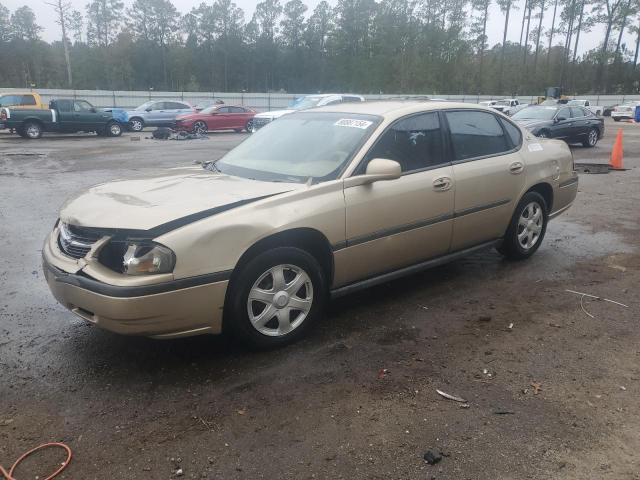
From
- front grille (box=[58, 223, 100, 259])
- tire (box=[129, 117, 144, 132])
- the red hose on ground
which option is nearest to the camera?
the red hose on ground

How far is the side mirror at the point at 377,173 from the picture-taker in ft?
12.6

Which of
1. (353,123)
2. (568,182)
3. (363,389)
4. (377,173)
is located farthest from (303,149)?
(568,182)

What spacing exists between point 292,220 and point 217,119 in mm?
23186

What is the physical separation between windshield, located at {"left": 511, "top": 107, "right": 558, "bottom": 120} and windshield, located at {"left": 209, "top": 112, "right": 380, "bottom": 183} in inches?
560

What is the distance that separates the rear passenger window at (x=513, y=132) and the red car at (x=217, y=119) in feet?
67.7

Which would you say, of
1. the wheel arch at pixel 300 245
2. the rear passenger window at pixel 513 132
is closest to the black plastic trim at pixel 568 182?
the rear passenger window at pixel 513 132

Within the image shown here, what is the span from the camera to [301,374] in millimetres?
3367

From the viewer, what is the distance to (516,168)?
521 centimetres

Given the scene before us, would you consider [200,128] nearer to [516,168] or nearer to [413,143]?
[516,168]

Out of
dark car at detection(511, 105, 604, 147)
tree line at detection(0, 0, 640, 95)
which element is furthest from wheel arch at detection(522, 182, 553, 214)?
tree line at detection(0, 0, 640, 95)

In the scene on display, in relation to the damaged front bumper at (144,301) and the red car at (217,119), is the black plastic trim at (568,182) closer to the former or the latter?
the damaged front bumper at (144,301)

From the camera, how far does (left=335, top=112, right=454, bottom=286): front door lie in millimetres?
3939

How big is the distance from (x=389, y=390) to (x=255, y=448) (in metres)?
0.91

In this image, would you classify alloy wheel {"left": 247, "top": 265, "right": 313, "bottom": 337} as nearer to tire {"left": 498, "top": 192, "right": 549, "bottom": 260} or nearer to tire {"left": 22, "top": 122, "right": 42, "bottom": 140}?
tire {"left": 498, "top": 192, "right": 549, "bottom": 260}
